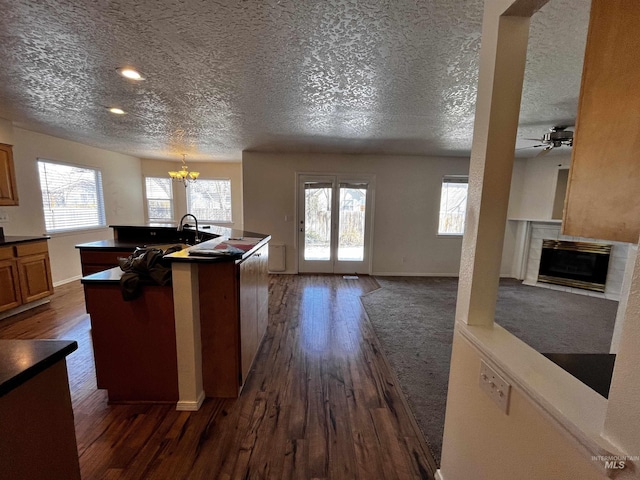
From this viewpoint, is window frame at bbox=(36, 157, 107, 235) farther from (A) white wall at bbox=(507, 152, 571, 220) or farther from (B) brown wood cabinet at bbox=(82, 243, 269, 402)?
(A) white wall at bbox=(507, 152, 571, 220)

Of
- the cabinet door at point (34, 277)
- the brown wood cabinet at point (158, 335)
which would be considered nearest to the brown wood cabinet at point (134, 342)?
the brown wood cabinet at point (158, 335)

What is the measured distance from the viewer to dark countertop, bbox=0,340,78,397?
2.27 feet

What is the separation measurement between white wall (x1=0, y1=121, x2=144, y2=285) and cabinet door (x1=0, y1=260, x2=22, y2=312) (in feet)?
3.07

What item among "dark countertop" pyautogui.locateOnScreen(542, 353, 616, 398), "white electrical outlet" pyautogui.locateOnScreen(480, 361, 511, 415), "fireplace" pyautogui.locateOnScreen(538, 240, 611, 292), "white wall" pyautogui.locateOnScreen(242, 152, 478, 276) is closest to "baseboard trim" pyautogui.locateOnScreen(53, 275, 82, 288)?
"white wall" pyautogui.locateOnScreen(242, 152, 478, 276)

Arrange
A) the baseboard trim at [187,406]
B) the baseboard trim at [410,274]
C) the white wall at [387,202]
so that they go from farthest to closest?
1. the baseboard trim at [410,274]
2. the white wall at [387,202]
3. the baseboard trim at [187,406]

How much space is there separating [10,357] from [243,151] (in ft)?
14.8

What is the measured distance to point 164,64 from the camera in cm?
183

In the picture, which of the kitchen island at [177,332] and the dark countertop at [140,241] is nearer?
the kitchen island at [177,332]

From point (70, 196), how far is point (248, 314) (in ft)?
15.3

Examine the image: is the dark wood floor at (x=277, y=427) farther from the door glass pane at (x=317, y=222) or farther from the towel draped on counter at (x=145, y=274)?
the door glass pane at (x=317, y=222)

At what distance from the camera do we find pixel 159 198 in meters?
6.49

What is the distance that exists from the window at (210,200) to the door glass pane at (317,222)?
2.69m

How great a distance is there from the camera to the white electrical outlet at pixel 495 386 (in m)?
0.91

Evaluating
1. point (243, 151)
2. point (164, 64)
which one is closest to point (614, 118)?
point (164, 64)
